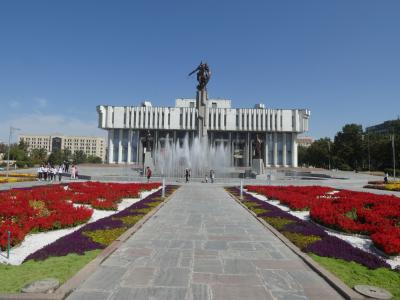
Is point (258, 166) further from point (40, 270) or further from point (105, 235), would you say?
point (40, 270)

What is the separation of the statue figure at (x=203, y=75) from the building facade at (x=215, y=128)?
4911cm

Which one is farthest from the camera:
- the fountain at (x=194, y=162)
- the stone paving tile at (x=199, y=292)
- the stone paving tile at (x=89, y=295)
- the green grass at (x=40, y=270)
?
the fountain at (x=194, y=162)

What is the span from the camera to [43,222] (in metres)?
9.48

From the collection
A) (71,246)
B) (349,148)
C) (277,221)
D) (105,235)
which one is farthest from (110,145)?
(71,246)

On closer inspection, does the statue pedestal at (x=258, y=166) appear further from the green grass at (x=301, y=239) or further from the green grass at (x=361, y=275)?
the green grass at (x=361, y=275)

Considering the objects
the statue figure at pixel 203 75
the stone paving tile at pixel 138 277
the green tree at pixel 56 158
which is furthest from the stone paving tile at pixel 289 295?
the green tree at pixel 56 158

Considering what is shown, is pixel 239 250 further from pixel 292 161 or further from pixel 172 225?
pixel 292 161

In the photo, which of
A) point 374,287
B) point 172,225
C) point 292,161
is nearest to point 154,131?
point 292,161

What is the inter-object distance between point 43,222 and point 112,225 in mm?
1979

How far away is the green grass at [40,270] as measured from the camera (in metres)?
5.13

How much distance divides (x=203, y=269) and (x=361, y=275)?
2.86 metres

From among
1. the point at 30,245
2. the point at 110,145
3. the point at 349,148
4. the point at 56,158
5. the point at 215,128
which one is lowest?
the point at 30,245

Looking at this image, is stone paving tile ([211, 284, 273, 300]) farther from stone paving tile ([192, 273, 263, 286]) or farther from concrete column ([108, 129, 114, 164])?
concrete column ([108, 129, 114, 164])

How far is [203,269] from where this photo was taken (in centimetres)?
614
